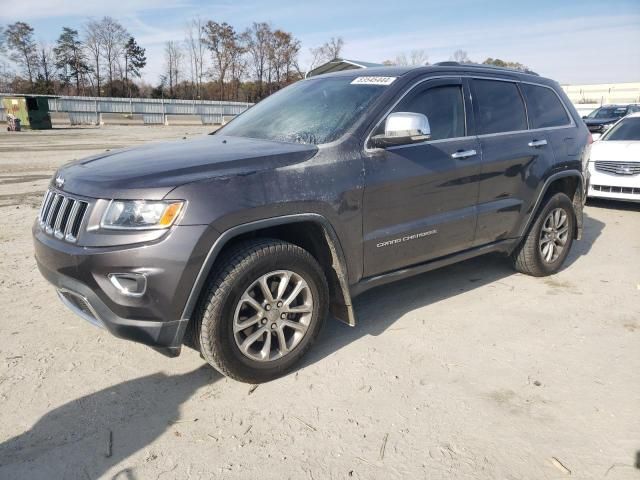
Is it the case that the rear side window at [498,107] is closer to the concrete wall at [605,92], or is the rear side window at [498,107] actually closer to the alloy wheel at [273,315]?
the alloy wheel at [273,315]

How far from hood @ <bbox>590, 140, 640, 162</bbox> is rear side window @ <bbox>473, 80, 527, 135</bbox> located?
468cm

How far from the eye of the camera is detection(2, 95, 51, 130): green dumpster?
26.7 m

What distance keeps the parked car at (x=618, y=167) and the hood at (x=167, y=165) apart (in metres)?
6.97

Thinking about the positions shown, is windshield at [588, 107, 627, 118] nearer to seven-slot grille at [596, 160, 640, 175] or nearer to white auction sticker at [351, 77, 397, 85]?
seven-slot grille at [596, 160, 640, 175]

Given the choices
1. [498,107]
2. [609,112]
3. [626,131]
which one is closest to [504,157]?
[498,107]

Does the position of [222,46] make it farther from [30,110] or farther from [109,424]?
[109,424]

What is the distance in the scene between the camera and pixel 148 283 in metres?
2.56

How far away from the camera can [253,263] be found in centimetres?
283

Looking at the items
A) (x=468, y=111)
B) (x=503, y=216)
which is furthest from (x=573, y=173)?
(x=468, y=111)

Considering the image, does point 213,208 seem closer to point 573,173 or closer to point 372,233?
point 372,233

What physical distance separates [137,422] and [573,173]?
4393mm

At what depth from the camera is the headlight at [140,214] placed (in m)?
2.57

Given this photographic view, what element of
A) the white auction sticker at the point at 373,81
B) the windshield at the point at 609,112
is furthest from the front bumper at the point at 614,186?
the windshield at the point at 609,112

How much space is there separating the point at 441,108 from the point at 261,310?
2.09 meters
